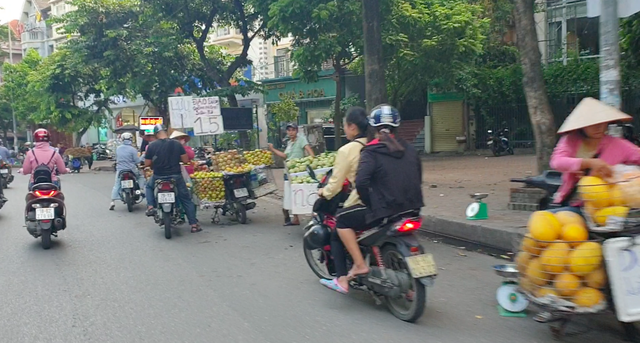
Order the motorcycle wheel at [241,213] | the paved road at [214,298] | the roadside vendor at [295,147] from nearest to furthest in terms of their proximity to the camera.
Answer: the paved road at [214,298] → the roadside vendor at [295,147] → the motorcycle wheel at [241,213]

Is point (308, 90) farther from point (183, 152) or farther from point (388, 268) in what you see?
point (388, 268)

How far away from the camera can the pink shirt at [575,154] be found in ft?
14.7

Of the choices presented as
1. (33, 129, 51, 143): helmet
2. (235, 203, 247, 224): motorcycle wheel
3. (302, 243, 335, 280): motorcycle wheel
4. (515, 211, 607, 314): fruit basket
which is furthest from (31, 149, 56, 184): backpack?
(515, 211, 607, 314): fruit basket

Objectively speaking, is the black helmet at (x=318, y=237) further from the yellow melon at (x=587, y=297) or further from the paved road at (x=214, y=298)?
the yellow melon at (x=587, y=297)

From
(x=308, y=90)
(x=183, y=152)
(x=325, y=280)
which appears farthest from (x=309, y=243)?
(x=308, y=90)

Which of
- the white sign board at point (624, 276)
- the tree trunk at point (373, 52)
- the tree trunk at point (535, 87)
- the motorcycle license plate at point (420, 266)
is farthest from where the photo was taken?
the tree trunk at point (373, 52)

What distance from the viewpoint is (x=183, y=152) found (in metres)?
9.50

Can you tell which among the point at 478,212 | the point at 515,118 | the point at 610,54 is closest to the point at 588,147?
the point at 610,54

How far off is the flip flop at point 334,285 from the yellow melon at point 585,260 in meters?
2.12

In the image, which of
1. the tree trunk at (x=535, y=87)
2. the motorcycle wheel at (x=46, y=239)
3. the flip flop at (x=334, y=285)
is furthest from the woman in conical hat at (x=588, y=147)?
the motorcycle wheel at (x=46, y=239)

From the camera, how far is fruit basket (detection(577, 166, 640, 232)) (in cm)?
402

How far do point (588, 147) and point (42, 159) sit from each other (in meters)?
7.43

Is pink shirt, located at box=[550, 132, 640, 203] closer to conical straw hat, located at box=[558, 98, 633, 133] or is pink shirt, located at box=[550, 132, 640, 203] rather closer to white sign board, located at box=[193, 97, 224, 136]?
conical straw hat, located at box=[558, 98, 633, 133]

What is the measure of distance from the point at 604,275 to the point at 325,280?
271 centimetres
